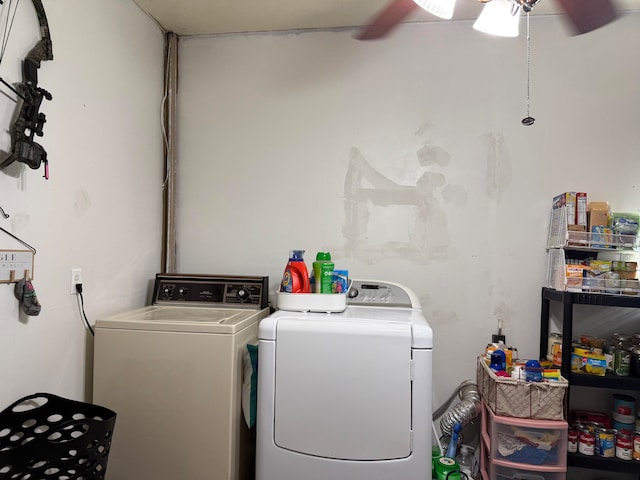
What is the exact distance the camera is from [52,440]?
4.35 ft

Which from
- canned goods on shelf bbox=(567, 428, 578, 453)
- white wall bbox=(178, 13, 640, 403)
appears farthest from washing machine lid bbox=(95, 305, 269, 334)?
canned goods on shelf bbox=(567, 428, 578, 453)

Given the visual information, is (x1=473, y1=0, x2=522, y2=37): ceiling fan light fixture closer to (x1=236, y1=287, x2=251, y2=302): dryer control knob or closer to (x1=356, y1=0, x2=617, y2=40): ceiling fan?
(x1=356, y1=0, x2=617, y2=40): ceiling fan

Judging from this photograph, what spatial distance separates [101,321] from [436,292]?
5.34 feet

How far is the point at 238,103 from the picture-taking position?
246 centimetres

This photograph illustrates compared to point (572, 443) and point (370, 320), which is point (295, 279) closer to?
point (370, 320)

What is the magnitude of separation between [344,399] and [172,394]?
70 cm

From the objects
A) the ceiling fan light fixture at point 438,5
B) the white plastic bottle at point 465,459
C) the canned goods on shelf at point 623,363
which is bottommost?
the white plastic bottle at point 465,459

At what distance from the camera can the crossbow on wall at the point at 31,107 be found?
4.60ft

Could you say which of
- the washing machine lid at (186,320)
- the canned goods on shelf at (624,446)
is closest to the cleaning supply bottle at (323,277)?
the washing machine lid at (186,320)

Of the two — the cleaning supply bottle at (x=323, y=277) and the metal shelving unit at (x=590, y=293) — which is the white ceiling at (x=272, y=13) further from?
the cleaning supply bottle at (x=323, y=277)

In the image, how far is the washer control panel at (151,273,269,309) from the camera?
2.14 metres

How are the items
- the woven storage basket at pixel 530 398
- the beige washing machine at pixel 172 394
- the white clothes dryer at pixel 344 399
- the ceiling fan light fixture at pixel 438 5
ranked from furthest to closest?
the woven storage basket at pixel 530 398 → the beige washing machine at pixel 172 394 → the white clothes dryer at pixel 344 399 → the ceiling fan light fixture at pixel 438 5

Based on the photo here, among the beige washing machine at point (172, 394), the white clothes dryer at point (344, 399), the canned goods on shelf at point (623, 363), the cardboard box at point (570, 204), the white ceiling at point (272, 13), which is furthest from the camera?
the white ceiling at point (272, 13)

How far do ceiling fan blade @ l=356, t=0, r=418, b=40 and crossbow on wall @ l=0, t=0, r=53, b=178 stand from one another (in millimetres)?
1185
